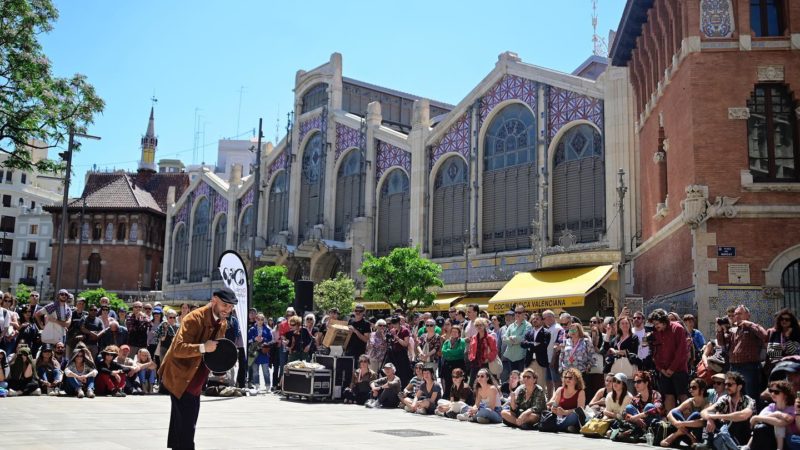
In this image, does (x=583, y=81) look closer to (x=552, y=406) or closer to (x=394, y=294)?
(x=394, y=294)

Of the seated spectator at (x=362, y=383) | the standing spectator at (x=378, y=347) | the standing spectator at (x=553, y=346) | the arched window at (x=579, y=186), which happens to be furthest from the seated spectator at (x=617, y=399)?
the arched window at (x=579, y=186)

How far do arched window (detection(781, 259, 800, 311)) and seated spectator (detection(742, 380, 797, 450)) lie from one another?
7.87 metres

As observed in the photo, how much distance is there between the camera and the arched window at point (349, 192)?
4091cm

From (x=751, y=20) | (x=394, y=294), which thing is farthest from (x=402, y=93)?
(x=751, y=20)

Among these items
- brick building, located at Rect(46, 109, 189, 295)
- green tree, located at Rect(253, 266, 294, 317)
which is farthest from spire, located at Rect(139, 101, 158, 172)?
green tree, located at Rect(253, 266, 294, 317)

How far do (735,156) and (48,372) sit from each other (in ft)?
51.2

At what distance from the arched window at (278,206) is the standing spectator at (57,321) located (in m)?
29.5

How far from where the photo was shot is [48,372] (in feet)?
51.2

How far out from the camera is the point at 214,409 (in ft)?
44.6

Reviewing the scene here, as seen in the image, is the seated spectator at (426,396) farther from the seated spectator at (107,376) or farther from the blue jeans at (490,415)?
the seated spectator at (107,376)

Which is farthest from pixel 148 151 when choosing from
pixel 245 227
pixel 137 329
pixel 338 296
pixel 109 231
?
pixel 137 329

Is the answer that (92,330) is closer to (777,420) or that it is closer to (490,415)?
(490,415)

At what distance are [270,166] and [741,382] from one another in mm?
42034

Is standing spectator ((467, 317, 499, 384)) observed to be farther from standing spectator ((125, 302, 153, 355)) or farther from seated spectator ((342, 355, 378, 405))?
standing spectator ((125, 302, 153, 355))
